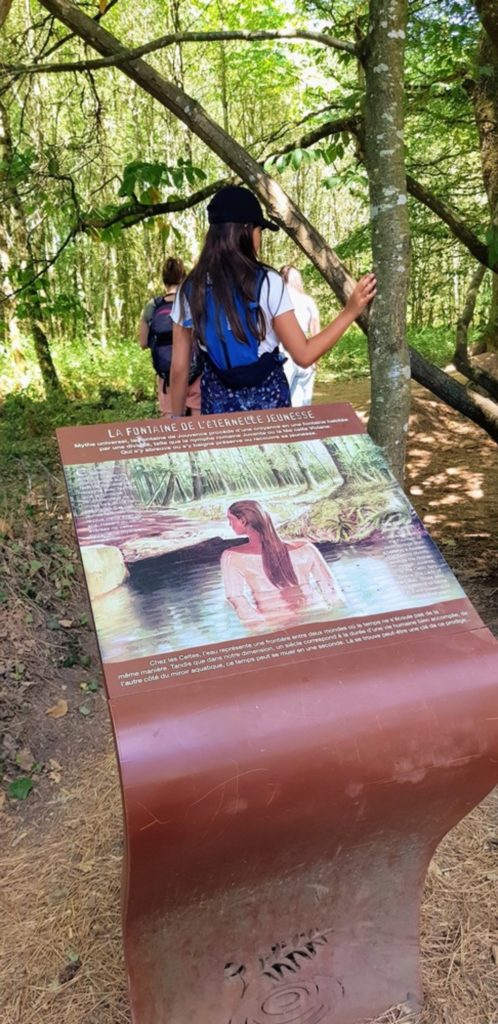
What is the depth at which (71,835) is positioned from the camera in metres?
3.08

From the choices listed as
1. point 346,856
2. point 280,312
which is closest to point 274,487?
point 280,312

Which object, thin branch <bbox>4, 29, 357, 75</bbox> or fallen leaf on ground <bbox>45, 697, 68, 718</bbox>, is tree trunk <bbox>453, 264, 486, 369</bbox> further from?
fallen leaf on ground <bbox>45, 697, 68, 718</bbox>

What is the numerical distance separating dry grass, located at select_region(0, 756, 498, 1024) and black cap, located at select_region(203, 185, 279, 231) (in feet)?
7.60

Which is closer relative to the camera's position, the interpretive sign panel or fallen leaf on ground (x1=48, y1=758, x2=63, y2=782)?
the interpretive sign panel

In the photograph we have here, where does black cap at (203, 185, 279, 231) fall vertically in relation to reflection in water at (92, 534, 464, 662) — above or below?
above

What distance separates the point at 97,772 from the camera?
11.5 ft

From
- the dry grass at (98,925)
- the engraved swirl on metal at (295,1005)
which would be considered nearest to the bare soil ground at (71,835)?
the dry grass at (98,925)

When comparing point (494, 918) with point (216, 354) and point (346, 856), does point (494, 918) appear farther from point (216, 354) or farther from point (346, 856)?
point (216, 354)

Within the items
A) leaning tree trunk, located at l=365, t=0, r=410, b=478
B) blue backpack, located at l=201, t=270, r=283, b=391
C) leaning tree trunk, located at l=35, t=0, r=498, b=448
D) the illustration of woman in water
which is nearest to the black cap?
blue backpack, located at l=201, t=270, r=283, b=391

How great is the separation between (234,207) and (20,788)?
264cm

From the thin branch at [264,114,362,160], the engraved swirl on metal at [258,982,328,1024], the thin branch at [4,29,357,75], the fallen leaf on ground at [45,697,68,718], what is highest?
the thin branch at [4,29,357,75]

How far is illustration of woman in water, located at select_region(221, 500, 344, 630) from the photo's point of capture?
1.65m

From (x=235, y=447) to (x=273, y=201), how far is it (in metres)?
1.42

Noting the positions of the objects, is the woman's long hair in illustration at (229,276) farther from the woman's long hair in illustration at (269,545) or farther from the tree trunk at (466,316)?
the tree trunk at (466,316)
